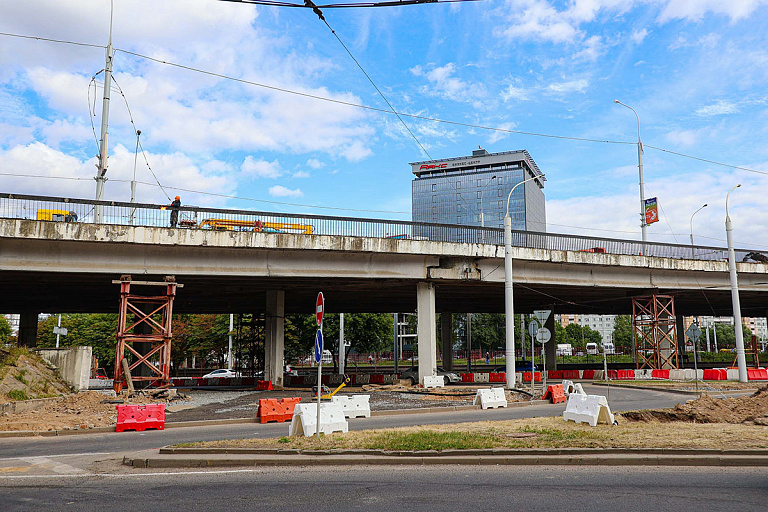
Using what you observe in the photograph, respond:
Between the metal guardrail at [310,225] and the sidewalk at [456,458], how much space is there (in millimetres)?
16248

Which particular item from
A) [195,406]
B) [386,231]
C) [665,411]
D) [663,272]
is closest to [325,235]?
[386,231]

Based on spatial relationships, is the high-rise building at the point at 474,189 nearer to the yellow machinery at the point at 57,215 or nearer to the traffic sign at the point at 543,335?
the traffic sign at the point at 543,335

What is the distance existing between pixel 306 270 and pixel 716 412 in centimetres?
1832

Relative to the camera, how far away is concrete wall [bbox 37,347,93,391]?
23953mm

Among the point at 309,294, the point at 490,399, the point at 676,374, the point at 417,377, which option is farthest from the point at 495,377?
the point at 490,399

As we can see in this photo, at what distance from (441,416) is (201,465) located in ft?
30.6

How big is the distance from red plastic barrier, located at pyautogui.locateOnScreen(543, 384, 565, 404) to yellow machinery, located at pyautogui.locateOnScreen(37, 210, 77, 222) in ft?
67.6

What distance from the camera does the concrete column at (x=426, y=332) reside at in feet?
96.2

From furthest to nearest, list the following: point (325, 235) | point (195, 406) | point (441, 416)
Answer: point (325, 235) → point (195, 406) → point (441, 416)

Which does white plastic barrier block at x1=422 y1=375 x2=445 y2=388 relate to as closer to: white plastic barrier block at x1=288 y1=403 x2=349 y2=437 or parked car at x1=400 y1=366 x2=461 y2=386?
parked car at x1=400 y1=366 x2=461 y2=386

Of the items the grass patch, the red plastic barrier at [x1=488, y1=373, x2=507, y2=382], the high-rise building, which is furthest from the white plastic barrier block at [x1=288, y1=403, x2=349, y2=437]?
the high-rise building

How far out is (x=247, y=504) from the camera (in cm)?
710

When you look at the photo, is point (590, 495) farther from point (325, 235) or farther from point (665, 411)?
point (325, 235)

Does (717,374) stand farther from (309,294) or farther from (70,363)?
(70,363)
